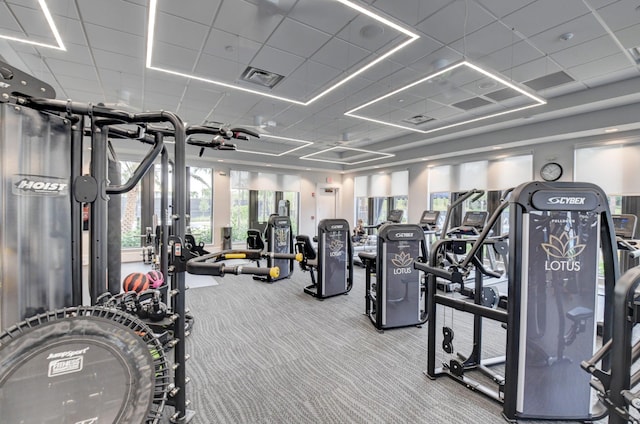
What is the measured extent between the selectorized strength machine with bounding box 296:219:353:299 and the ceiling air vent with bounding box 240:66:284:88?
256 cm

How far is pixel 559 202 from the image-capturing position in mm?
1958

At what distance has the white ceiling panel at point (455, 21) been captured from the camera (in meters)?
3.10

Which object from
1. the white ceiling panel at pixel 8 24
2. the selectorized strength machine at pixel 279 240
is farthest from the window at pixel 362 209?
the white ceiling panel at pixel 8 24

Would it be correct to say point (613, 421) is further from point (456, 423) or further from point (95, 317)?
point (95, 317)

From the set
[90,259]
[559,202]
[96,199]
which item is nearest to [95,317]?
[90,259]

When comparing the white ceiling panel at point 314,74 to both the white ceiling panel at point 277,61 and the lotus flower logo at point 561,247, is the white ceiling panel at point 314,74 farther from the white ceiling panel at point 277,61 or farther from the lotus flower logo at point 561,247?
the lotus flower logo at point 561,247

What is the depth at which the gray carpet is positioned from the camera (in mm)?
2168

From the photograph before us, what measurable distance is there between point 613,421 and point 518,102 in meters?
6.27

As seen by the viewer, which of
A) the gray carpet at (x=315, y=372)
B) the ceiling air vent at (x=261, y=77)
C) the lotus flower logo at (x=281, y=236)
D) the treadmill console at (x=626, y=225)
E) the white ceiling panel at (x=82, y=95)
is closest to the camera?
the gray carpet at (x=315, y=372)

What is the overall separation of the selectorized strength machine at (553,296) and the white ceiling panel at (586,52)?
3.08m

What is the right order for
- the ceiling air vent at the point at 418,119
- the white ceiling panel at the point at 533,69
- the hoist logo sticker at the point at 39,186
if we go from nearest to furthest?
the hoist logo sticker at the point at 39,186 < the white ceiling panel at the point at 533,69 < the ceiling air vent at the point at 418,119

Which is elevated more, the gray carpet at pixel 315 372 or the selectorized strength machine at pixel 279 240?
the selectorized strength machine at pixel 279 240

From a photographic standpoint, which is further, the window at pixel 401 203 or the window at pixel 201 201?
the window at pixel 401 203

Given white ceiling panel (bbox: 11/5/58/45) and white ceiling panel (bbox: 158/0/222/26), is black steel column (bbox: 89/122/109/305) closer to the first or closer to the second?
white ceiling panel (bbox: 158/0/222/26)
